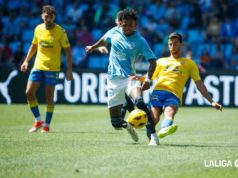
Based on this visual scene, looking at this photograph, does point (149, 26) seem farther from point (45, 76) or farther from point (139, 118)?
point (139, 118)

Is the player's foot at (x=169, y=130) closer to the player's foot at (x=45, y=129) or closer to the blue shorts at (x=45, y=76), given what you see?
the player's foot at (x=45, y=129)

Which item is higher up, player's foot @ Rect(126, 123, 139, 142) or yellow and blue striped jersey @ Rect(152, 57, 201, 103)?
yellow and blue striped jersey @ Rect(152, 57, 201, 103)

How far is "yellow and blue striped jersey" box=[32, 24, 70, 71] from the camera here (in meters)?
14.8

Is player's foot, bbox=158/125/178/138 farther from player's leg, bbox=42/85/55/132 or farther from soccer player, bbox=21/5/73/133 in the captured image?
soccer player, bbox=21/5/73/133

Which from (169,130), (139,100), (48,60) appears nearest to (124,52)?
(139,100)

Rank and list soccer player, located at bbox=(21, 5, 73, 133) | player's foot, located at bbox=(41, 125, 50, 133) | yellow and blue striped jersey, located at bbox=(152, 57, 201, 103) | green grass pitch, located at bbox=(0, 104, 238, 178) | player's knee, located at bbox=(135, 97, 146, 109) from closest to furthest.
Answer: green grass pitch, located at bbox=(0, 104, 238, 178)
player's knee, located at bbox=(135, 97, 146, 109)
yellow and blue striped jersey, located at bbox=(152, 57, 201, 103)
player's foot, located at bbox=(41, 125, 50, 133)
soccer player, located at bbox=(21, 5, 73, 133)

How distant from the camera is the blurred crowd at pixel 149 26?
2658 centimetres

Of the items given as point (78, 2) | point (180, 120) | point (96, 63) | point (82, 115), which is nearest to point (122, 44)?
point (180, 120)

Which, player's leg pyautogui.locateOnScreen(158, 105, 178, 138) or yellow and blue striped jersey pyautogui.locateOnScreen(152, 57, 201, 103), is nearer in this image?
player's leg pyautogui.locateOnScreen(158, 105, 178, 138)

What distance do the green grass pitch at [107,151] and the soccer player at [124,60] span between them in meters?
0.59

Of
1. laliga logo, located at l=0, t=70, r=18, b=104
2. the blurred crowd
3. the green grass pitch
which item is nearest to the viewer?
the green grass pitch

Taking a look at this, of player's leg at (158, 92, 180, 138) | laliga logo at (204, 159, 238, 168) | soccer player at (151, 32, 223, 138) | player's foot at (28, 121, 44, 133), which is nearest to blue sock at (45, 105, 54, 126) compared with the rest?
player's foot at (28, 121, 44, 133)

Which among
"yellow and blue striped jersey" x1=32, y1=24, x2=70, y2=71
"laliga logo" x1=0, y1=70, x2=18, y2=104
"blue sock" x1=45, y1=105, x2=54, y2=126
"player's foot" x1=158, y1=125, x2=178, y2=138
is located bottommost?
"laliga logo" x1=0, y1=70, x2=18, y2=104

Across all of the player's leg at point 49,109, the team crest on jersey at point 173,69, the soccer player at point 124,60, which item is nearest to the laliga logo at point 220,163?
the soccer player at point 124,60
